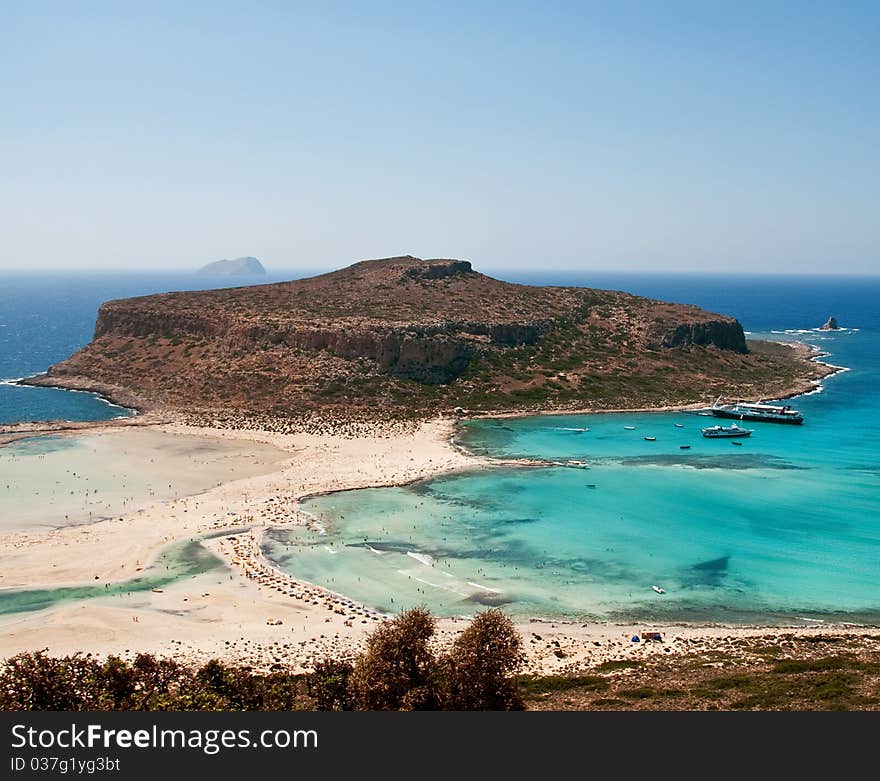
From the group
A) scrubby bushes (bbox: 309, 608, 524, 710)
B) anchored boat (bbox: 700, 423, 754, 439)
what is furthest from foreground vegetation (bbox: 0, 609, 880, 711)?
anchored boat (bbox: 700, 423, 754, 439)

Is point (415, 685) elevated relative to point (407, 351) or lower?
lower

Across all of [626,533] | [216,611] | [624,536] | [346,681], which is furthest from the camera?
[626,533]

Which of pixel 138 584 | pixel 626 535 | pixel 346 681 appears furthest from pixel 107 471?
pixel 346 681

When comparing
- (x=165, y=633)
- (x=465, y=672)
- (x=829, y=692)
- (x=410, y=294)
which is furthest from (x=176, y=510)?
(x=410, y=294)

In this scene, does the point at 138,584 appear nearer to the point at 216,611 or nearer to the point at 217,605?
the point at 217,605

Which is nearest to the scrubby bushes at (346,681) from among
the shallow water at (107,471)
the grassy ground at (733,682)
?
the grassy ground at (733,682)

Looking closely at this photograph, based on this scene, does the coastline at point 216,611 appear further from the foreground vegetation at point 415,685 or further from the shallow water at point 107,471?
the foreground vegetation at point 415,685

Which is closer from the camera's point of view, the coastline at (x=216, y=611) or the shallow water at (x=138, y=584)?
the coastline at (x=216, y=611)
